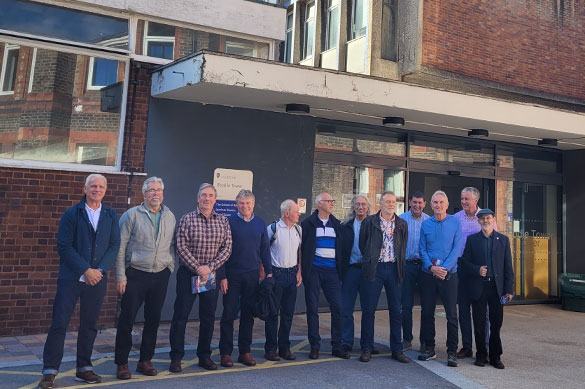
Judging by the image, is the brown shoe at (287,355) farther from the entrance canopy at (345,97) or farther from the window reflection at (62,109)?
the window reflection at (62,109)

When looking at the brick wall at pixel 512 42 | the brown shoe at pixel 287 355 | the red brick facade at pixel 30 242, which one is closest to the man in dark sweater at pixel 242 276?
the brown shoe at pixel 287 355

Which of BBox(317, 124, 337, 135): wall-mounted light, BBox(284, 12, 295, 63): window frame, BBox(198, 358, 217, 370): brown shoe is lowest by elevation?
BBox(198, 358, 217, 370): brown shoe

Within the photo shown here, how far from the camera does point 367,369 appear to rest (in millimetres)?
5781

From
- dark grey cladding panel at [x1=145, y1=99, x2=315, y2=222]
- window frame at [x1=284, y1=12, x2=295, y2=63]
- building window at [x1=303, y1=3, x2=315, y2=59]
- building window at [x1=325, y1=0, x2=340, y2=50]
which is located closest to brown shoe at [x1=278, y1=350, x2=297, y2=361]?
dark grey cladding panel at [x1=145, y1=99, x2=315, y2=222]

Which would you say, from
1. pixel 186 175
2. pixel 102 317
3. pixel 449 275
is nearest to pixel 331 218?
pixel 449 275

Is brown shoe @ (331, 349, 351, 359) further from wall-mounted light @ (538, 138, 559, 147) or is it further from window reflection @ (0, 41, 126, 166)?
wall-mounted light @ (538, 138, 559, 147)

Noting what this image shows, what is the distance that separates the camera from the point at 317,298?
6.28m

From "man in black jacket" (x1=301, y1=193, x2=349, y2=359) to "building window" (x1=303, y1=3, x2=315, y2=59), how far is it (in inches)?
352

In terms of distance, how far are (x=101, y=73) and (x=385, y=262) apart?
15.2 ft

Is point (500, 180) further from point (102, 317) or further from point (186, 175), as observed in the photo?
point (102, 317)

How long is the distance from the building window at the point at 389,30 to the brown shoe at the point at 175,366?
27.6ft

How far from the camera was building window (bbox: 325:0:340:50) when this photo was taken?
13.5 metres

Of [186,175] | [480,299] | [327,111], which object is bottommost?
[480,299]

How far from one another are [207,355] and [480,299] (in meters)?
3.03
